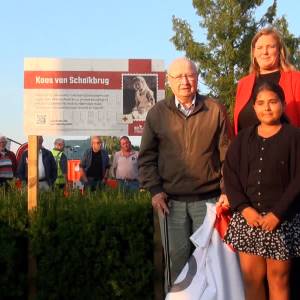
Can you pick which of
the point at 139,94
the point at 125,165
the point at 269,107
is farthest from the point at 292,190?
the point at 125,165

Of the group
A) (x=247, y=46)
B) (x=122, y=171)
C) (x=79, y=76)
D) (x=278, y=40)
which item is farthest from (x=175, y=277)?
(x=247, y=46)

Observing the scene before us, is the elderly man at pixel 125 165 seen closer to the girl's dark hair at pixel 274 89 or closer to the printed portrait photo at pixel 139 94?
the printed portrait photo at pixel 139 94

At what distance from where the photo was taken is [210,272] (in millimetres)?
4219

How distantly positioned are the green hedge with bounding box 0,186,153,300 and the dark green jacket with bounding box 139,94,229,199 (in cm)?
109

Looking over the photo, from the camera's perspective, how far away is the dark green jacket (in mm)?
4469

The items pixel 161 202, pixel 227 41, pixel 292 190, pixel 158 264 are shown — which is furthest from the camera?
pixel 227 41

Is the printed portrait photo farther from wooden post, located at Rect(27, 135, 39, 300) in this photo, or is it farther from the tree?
the tree

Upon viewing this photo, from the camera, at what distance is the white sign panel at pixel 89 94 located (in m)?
7.05

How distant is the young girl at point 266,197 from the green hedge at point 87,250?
1.61 metres

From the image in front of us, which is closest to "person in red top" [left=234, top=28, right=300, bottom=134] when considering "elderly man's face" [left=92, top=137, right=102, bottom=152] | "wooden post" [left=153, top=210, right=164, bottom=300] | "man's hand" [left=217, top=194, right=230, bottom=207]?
"man's hand" [left=217, top=194, right=230, bottom=207]

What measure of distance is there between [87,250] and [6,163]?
724 cm

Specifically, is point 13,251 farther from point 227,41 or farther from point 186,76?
point 227,41

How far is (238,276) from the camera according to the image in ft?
13.9

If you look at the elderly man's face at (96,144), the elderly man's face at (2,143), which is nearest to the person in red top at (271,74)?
the elderly man's face at (96,144)
